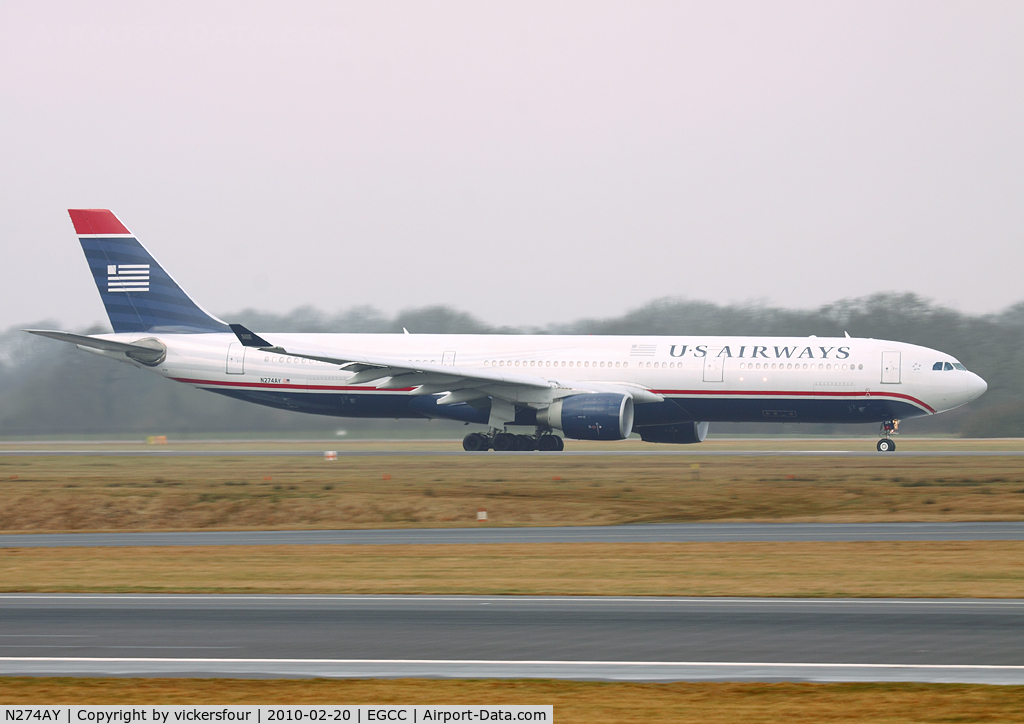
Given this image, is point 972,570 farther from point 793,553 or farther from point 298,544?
point 298,544

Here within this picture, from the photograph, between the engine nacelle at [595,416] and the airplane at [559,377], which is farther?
the airplane at [559,377]

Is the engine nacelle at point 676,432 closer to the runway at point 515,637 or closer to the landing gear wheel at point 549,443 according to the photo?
the landing gear wheel at point 549,443

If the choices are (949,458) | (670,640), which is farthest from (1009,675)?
(949,458)

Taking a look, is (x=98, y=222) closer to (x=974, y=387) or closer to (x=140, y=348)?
(x=140, y=348)

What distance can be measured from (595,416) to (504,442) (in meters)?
4.54

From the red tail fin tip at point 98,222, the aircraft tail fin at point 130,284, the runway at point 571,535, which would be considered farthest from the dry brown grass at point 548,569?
the red tail fin tip at point 98,222

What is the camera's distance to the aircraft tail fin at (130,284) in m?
44.9

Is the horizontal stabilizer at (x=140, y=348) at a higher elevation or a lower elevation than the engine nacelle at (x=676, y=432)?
higher

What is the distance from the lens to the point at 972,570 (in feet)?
55.8

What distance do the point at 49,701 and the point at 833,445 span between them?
134 ft

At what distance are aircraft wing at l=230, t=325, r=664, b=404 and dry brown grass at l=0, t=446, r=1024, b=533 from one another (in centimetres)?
494

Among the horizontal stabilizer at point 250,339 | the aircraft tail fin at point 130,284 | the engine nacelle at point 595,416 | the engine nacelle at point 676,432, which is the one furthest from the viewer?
the aircraft tail fin at point 130,284

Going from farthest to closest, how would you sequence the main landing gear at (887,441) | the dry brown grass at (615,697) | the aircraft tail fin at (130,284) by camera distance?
the aircraft tail fin at (130,284) → the main landing gear at (887,441) → the dry brown grass at (615,697)

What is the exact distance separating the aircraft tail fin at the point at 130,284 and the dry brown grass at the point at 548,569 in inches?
982
